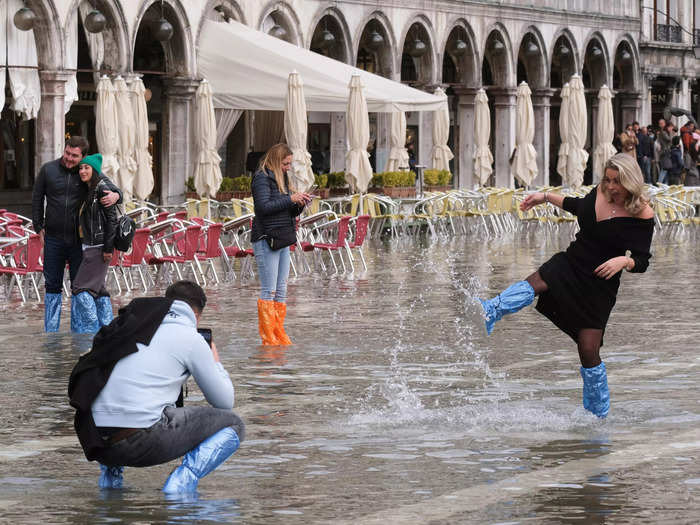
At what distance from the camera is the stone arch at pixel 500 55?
4319cm

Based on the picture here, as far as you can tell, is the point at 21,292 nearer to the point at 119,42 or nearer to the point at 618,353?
the point at 618,353

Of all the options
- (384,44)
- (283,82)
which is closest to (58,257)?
Answer: (283,82)

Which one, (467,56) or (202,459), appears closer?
(202,459)

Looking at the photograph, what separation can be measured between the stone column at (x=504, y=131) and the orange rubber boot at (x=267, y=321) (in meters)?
31.0

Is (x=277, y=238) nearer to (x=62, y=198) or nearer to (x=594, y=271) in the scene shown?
(x=62, y=198)

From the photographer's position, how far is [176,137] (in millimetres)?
32781

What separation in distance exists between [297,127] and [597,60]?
24.2m

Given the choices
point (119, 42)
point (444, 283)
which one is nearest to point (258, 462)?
point (444, 283)

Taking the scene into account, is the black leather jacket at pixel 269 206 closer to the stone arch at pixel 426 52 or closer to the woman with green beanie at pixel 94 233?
the woman with green beanie at pixel 94 233

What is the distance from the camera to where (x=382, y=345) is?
1317cm

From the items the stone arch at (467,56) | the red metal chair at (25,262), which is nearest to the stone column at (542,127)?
the stone arch at (467,56)

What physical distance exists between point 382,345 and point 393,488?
5694 mm

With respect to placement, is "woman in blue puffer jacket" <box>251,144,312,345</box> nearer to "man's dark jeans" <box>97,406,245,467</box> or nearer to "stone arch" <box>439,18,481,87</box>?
"man's dark jeans" <box>97,406,245,467</box>

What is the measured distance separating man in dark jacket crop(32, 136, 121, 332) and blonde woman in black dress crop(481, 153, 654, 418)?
15.9ft
